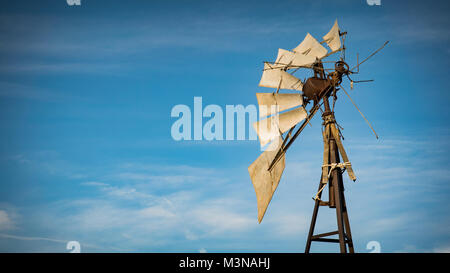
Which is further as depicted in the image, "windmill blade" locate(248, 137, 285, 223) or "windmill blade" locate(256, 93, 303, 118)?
"windmill blade" locate(256, 93, 303, 118)

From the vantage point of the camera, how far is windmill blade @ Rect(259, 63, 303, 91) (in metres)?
12.3

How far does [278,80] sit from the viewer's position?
12.3 metres

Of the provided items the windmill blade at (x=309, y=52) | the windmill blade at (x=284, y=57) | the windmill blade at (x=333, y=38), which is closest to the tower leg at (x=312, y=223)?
the windmill blade at (x=309, y=52)

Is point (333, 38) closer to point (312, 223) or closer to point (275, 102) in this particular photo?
point (275, 102)

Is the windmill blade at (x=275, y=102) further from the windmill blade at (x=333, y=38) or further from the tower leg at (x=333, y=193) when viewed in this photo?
the windmill blade at (x=333, y=38)

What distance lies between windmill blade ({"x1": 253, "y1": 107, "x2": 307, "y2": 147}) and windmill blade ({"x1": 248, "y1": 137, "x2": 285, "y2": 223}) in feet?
0.77

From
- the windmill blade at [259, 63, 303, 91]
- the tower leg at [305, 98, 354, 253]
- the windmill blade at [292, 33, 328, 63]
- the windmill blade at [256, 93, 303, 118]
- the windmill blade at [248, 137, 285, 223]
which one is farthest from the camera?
the windmill blade at [259, 63, 303, 91]

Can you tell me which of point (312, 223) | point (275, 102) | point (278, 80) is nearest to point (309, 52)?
point (278, 80)

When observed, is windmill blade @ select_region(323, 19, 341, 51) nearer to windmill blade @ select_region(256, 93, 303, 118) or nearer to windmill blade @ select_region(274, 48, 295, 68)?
windmill blade @ select_region(274, 48, 295, 68)

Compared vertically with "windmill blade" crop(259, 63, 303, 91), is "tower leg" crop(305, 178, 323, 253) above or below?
below

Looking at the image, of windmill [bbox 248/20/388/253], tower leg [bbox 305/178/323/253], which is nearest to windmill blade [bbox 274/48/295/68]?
windmill [bbox 248/20/388/253]
